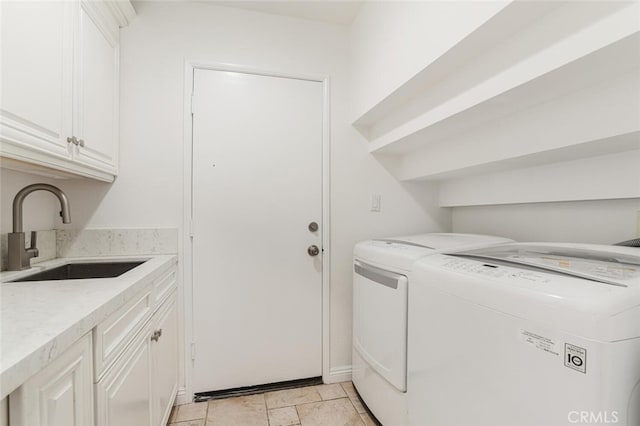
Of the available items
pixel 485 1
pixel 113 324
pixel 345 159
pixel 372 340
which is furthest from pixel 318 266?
pixel 485 1

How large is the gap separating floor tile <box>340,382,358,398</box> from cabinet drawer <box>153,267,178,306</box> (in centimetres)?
126

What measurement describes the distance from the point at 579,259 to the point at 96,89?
85.3 inches

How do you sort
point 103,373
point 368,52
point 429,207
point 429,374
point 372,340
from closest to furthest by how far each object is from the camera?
point 103,373 < point 429,374 < point 372,340 < point 368,52 < point 429,207

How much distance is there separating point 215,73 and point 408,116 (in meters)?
1.22

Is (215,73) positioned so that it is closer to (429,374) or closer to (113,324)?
(113,324)

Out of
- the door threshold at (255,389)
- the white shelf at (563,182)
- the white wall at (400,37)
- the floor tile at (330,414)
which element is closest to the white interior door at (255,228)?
the door threshold at (255,389)

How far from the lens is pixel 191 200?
5.72ft

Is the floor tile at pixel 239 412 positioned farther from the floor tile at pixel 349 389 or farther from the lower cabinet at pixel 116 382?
the floor tile at pixel 349 389

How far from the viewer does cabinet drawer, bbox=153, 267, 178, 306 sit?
1.31 m

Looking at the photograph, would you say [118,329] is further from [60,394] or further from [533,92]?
[533,92]

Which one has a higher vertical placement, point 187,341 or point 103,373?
point 103,373

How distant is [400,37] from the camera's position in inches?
53.7

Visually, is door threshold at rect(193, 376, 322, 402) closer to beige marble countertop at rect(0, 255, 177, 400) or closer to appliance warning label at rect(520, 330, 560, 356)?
beige marble countertop at rect(0, 255, 177, 400)

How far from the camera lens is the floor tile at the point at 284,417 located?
5.03 feet
